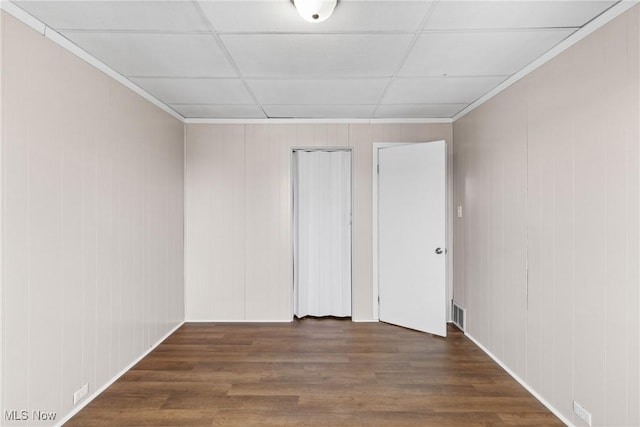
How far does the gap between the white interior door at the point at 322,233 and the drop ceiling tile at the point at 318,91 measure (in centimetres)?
104

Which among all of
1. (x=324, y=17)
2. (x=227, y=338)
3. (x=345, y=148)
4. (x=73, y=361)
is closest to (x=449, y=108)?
(x=345, y=148)

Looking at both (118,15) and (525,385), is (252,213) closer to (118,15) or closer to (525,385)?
(118,15)

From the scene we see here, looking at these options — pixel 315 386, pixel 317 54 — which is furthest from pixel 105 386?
pixel 317 54

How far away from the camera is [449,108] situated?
12.1ft

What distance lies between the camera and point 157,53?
2391 mm

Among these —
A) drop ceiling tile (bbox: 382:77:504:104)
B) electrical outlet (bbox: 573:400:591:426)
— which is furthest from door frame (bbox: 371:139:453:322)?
electrical outlet (bbox: 573:400:591:426)

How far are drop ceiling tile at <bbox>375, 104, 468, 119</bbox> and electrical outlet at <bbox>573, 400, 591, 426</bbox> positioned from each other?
2707 mm

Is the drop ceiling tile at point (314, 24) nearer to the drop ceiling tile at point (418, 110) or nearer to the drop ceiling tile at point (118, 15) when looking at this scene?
the drop ceiling tile at point (118, 15)

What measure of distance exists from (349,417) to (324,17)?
93.2 inches

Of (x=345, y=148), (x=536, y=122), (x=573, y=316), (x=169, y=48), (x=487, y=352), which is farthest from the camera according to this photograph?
(x=345, y=148)

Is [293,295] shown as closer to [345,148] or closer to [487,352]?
[345,148]

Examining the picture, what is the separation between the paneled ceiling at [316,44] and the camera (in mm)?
1871

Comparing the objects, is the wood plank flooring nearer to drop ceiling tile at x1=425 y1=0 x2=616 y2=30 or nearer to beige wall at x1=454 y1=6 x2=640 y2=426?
beige wall at x1=454 y1=6 x2=640 y2=426

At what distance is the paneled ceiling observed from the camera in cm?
187
